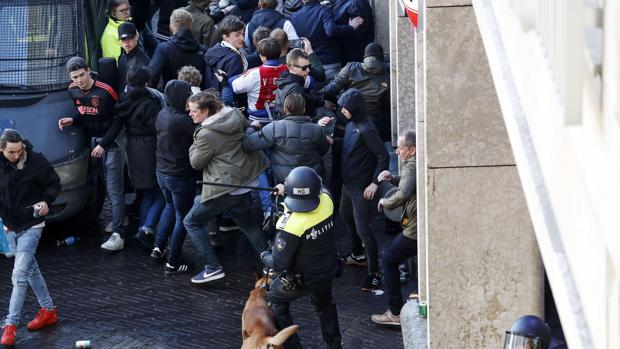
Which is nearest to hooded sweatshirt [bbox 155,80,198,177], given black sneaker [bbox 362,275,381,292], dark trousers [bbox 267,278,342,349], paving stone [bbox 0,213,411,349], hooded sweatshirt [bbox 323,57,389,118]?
paving stone [bbox 0,213,411,349]

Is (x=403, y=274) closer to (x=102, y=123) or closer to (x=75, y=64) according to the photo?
(x=102, y=123)

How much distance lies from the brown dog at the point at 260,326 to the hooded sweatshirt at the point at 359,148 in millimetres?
1477

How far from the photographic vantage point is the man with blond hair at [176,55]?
1207 cm

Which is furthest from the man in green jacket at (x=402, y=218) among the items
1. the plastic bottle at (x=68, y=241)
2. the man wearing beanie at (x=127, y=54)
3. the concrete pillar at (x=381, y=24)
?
the concrete pillar at (x=381, y=24)

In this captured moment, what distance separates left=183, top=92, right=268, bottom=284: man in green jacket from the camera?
32.1 ft

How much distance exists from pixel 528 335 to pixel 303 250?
2737mm

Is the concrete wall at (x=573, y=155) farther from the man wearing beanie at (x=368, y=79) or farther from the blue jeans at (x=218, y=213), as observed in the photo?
the man wearing beanie at (x=368, y=79)

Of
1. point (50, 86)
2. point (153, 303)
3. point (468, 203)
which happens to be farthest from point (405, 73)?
point (468, 203)

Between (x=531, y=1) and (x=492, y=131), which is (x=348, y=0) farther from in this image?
(x=531, y=1)

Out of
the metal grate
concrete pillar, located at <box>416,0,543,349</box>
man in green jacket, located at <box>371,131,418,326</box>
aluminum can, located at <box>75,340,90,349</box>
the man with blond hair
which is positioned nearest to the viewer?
concrete pillar, located at <box>416,0,543,349</box>

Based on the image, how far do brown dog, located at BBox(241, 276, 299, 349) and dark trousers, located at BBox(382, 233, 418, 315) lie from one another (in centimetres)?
98

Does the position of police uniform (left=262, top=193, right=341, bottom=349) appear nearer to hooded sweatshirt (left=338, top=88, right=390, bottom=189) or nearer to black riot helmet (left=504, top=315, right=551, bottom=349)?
hooded sweatshirt (left=338, top=88, right=390, bottom=189)

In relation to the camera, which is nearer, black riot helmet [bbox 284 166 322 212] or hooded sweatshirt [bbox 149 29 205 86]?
Answer: black riot helmet [bbox 284 166 322 212]

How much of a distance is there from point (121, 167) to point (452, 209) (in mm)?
4658
